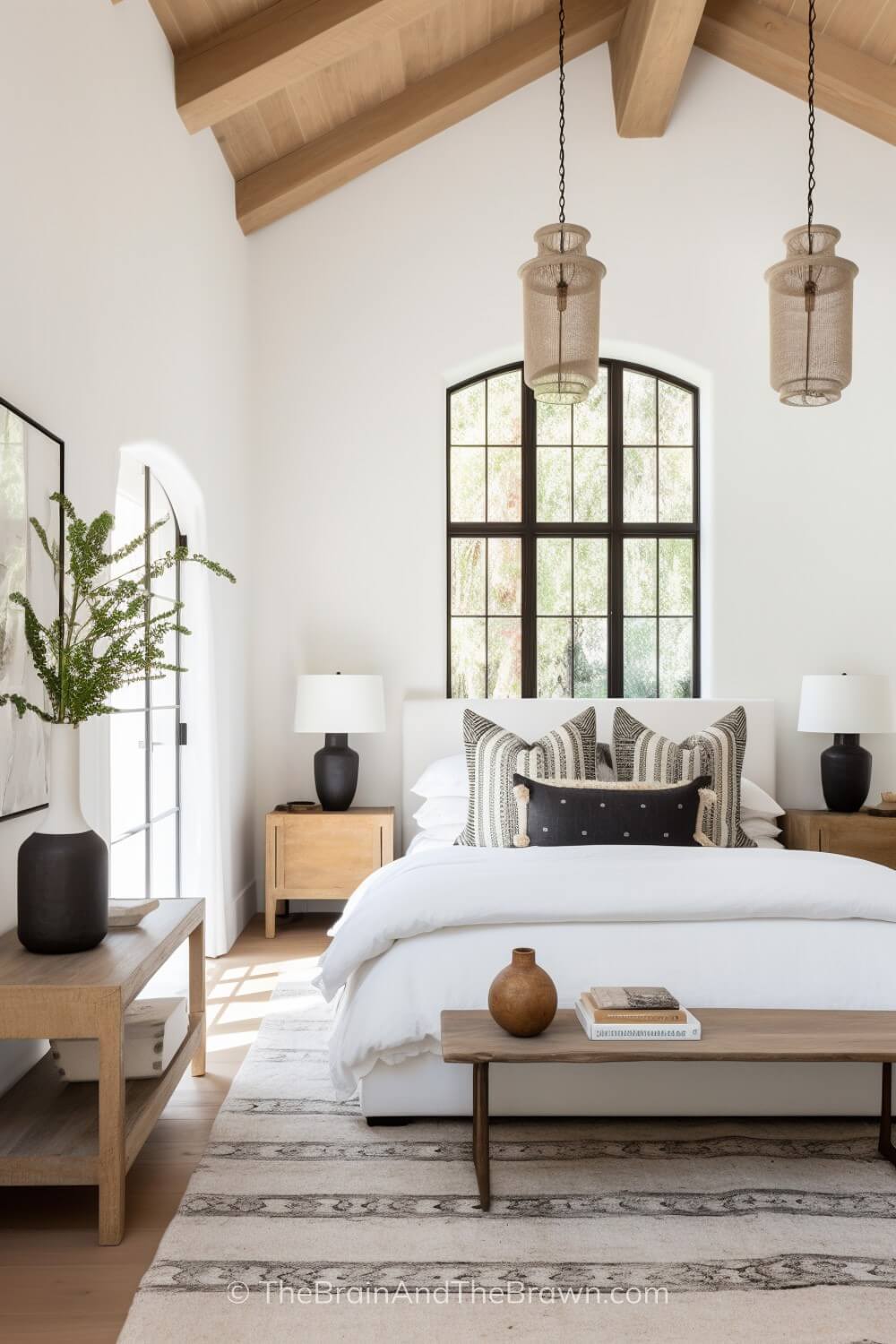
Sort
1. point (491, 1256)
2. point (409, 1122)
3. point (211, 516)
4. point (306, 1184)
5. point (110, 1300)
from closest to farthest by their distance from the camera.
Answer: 1. point (110, 1300)
2. point (491, 1256)
3. point (306, 1184)
4. point (409, 1122)
5. point (211, 516)

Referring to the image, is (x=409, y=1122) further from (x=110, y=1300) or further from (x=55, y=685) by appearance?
(x=55, y=685)

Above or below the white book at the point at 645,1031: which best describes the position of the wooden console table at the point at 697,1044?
below

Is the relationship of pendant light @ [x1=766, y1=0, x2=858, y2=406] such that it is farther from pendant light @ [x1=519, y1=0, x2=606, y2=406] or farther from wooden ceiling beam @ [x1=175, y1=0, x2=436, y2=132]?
wooden ceiling beam @ [x1=175, y1=0, x2=436, y2=132]

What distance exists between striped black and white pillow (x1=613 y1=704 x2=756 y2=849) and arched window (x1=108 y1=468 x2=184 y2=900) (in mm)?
1768

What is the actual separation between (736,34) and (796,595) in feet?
→ 8.56

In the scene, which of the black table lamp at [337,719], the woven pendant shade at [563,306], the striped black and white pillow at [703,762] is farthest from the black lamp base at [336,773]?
the woven pendant shade at [563,306]

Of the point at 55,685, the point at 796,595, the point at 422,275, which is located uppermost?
the point at 422,275

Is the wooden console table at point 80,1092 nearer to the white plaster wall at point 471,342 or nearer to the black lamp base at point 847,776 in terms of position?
the white plaster wall at point 471,342

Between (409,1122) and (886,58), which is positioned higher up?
(886,58)

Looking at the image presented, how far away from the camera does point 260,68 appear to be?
3979mm

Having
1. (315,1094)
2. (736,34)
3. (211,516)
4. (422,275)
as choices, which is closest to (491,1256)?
(315,1094)

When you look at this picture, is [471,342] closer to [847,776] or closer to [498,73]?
[498,73]

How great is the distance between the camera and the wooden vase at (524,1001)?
2.26 meters

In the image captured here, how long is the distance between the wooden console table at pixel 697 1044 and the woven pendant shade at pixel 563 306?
5.61ft
